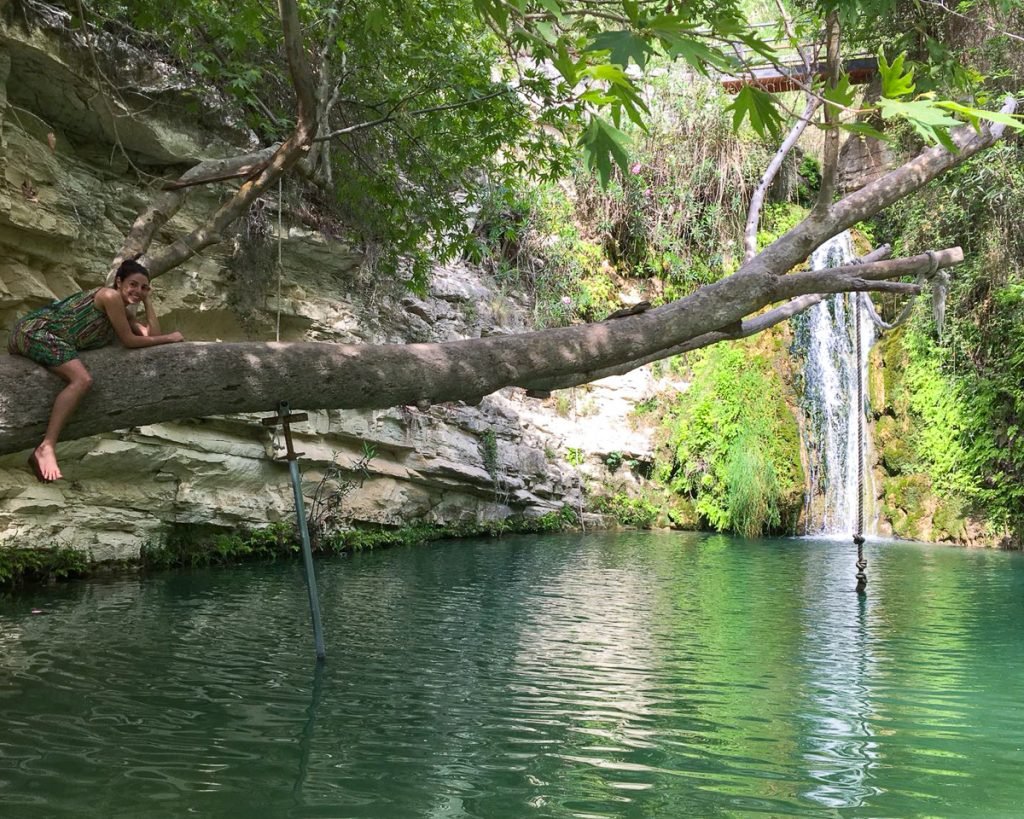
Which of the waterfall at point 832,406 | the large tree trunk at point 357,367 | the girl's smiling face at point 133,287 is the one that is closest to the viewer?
the large tree trunk at point 357,367

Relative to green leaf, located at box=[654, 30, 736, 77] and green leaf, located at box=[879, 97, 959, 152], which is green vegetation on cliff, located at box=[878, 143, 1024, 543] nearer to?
green leaf, located at box=[879, 97, 959, 152]

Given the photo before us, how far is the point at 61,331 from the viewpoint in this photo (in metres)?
3.41

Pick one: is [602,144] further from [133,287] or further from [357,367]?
[133,287]

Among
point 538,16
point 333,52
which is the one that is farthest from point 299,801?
point 333,52

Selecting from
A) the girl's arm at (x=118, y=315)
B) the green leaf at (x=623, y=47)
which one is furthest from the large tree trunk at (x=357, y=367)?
the green leaf at (x=623, y=47)

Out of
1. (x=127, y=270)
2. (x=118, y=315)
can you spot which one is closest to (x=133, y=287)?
(x=127, y=270)

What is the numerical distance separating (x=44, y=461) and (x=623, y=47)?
282cm

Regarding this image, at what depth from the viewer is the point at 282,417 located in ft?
13.8

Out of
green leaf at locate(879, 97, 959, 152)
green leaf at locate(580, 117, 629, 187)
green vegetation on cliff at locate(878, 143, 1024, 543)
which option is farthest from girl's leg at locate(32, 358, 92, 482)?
green vegetation on cliff at locate(878, 143, 1024, 543)

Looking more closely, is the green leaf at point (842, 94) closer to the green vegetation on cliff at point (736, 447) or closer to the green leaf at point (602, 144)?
the green leaf at point (602, 144)

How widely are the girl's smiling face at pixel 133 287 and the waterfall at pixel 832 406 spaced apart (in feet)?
44.6

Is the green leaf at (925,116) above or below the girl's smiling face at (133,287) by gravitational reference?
below

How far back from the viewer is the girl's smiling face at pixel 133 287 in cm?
410

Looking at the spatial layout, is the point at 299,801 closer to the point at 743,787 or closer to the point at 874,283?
the point at 743,787
